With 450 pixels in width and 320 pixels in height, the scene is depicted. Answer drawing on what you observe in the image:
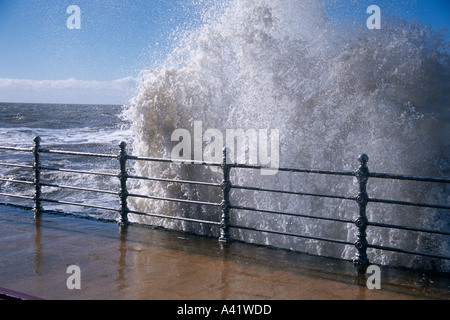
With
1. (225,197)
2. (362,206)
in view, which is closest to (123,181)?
(225,197)

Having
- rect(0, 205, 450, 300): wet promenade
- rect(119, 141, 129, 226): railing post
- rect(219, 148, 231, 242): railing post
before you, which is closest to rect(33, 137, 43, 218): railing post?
rect(0, 205, 450, 300): wet promenade

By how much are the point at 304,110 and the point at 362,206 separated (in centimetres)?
621

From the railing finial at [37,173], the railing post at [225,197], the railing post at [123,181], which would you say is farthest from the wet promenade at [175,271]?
the railing finial at [37,173]

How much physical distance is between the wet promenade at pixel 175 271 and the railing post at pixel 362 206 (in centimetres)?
22

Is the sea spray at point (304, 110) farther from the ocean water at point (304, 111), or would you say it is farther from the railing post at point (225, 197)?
the railing post at point (225, 197)

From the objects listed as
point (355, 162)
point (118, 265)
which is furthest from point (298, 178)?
point (118, 265)

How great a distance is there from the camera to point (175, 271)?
4812 millimetres

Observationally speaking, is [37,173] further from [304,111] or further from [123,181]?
[304,111]

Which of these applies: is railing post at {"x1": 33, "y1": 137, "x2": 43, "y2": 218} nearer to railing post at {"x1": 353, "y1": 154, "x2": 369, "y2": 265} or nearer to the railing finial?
the railing finial

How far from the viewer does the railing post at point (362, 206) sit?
4.88 metres
